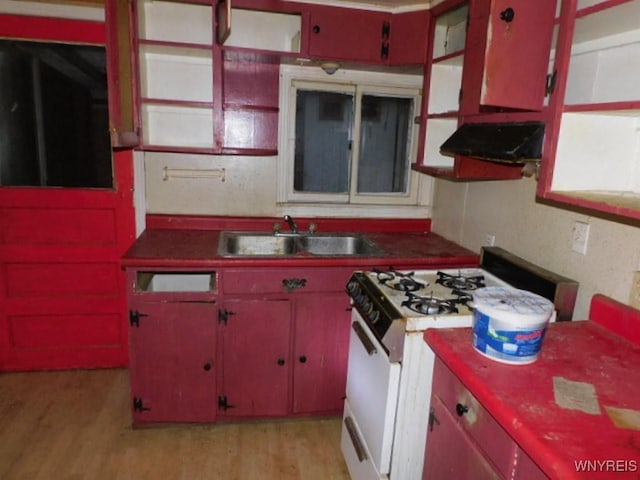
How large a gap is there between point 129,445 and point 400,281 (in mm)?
1546

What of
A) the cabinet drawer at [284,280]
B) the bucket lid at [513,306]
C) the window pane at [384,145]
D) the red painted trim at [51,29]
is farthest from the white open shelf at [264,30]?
the bucket lid at [513,306]

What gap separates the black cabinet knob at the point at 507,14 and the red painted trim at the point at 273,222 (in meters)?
1.69

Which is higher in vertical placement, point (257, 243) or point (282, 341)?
point (257, 243)

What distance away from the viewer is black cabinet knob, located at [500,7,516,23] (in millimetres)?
1368

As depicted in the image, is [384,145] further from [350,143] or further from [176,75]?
[176,75]

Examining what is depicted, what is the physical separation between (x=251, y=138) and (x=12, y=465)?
2021 mm

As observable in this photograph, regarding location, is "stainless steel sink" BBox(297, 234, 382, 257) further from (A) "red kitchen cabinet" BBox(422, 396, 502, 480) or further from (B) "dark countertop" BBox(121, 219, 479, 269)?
(A) "red kitchen cabinet" BBox(422, 396, 502, 480)

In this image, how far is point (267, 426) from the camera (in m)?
2.41

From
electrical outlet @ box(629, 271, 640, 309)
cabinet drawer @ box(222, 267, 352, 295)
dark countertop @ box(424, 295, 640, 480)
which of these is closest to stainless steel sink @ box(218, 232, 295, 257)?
cabinet drawer @ box(222, 267, 352, 295)

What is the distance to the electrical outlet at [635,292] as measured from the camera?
4.89ft

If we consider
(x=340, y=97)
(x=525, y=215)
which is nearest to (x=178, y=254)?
(x=340, y=97)

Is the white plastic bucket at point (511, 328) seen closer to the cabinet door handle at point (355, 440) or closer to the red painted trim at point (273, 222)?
the cabinet door handle at point (355, 440)

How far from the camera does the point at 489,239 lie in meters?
2.38

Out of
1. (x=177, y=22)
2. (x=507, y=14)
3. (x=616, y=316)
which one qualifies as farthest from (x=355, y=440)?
(x=177, y=22)
